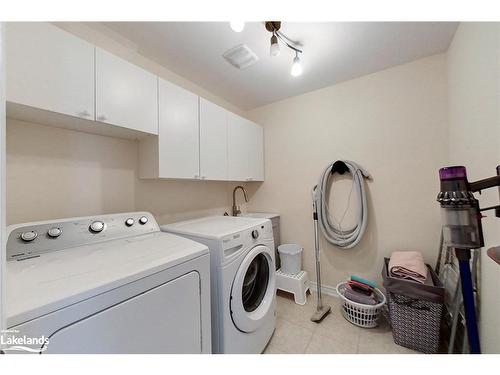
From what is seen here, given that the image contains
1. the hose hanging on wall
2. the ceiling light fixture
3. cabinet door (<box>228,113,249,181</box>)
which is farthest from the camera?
cabinet door (<box>228,113,249,181</box>)

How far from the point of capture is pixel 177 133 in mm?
1488

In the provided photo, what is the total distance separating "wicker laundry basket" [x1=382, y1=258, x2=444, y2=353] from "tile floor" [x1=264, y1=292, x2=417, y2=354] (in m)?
0.10

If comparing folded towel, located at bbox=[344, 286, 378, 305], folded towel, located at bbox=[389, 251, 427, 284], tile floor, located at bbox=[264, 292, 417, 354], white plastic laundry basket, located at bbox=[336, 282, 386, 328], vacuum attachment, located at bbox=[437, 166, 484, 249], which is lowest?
tile floor, located at bbox=[264, 292, 417, 354]

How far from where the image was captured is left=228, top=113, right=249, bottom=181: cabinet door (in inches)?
80.0

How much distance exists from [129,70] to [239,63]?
36.2 inches

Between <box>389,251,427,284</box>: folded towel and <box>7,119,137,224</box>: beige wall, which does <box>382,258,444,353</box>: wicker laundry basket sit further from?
<box>7,119,137,224</box>: beige wall

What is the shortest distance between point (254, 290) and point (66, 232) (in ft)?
4.22

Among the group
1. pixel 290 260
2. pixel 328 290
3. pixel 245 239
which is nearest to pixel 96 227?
pixel 245 239

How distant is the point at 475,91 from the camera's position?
1116mm

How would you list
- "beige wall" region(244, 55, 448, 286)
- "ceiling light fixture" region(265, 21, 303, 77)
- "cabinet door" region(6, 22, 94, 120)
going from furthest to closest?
"beige wall" region(244, 55, 448, 286), "ceiling light fixture" region(265, 21, 303, 77), "cabinet door" region(6, 22, 94, 120)

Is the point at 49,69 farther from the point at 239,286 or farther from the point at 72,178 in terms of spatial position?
the point at 239,286

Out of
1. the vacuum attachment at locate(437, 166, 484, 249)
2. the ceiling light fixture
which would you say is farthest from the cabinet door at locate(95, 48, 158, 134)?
the vacuum attachment at locate(437, 166, 484, 249)

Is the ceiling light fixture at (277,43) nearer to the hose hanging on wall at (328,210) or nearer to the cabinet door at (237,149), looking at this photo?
the cabinet door at (237,149)

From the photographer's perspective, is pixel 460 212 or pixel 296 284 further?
pixel 296 284
